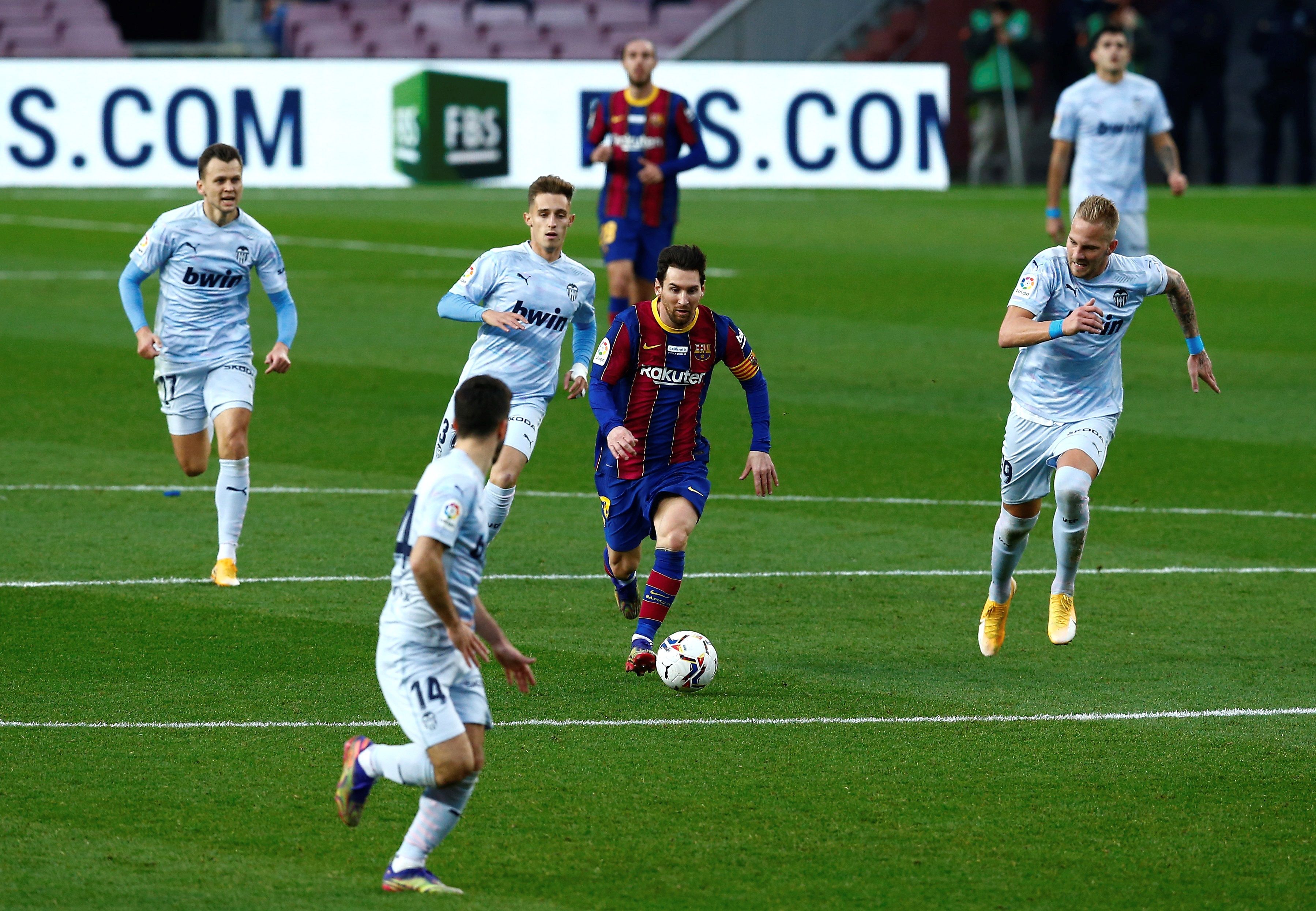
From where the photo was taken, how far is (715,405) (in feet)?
50.5

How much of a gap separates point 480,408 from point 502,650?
2.21 feet

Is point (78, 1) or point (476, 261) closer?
point (476, 261)

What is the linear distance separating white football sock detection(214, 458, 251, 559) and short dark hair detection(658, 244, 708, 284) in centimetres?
270

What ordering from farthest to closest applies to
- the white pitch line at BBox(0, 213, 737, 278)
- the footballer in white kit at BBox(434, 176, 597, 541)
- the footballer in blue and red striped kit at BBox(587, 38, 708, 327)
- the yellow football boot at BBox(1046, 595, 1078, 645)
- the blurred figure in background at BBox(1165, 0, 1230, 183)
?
1. the blurred figure in background at BBox(1165, 0, 1230, 183)
2. the white pitch line at BBox(0, 213, 737, 278)
3. the footballer in blue and red striped kit at BBox(587, 38, 708, 327)
4. the footballer in white kit at BBox(434, 176, 597, 541)
5. the yellow football boot at BBox(1046, 595, 1078, 645)

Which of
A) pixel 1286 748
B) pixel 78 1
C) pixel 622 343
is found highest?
pixel 78 1

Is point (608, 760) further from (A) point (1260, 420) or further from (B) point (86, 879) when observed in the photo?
(A) point (1260, 420)

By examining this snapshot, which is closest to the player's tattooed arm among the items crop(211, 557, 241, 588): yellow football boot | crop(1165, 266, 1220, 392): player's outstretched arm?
crop(1165, 266, 1220, 392): player's outstretched arm

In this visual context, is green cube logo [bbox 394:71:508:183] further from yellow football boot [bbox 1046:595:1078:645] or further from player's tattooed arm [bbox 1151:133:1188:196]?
yellow football boot [bbox 1046:595:1078:645]

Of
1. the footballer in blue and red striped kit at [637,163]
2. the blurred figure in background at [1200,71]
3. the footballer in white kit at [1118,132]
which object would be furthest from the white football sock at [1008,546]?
the blurred figure in background at [1200,71]

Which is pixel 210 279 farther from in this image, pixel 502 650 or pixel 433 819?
pixel 433 819

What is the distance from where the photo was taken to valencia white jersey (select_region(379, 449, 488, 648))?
17.4 ft

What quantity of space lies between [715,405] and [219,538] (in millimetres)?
6104

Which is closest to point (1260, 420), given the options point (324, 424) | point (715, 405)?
point (715, 405)

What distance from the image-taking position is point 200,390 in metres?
10.1
